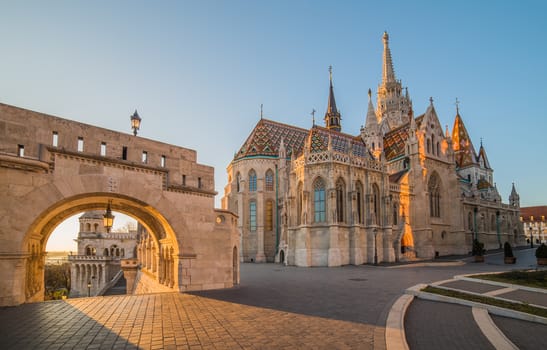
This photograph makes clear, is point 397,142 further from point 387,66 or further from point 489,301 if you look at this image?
point 489,301

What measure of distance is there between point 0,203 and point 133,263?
73.3ft

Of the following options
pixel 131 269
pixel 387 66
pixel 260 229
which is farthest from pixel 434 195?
pixel 387 66

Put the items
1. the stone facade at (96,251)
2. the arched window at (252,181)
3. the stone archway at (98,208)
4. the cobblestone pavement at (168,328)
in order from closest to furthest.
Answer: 1. the cobblestone pavement at (168,328)
2. the stone archway at (98,208)
3. the arched window at (252,181)
4. the stone facade at (96,251)

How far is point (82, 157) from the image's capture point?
10.5 m

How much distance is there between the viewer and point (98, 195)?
10.9m

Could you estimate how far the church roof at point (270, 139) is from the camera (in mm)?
45062

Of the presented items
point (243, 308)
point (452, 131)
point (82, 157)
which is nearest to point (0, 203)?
point (82, 157)

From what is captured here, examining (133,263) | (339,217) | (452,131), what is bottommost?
(133,263)

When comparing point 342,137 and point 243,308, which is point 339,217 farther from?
point 243,308

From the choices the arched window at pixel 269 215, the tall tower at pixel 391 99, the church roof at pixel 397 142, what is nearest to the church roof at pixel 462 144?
the tall tower at pixel 391 99

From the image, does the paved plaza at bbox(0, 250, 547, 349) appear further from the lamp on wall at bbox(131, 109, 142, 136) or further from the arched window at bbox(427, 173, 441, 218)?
the arched window at bbox(427, 173, 441, 218)

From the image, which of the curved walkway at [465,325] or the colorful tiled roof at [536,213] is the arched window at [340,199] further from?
the colorful tiled roof at [536,213]

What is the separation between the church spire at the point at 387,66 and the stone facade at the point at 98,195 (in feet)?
207

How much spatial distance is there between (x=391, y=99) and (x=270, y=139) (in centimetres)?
3279
